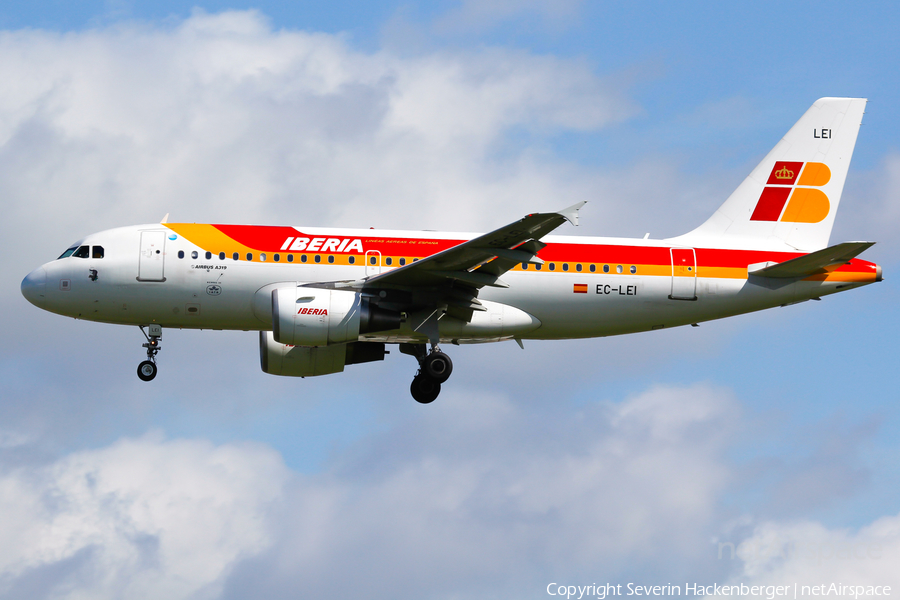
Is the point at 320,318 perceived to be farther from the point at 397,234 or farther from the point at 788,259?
the point at 788,259

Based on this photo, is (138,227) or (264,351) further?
(264,351)

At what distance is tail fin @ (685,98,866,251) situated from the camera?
1308 inches

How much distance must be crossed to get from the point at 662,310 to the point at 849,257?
5.34 meters

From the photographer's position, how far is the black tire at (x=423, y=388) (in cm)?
3138

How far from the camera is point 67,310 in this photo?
30.1 meters

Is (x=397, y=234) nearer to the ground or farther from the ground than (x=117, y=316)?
farther from the ground

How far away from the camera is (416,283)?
29359 millimetres

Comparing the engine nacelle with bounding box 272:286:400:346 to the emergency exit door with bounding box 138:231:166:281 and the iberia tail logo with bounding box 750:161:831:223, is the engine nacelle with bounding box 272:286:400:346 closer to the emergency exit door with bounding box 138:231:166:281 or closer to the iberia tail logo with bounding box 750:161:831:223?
the emergency exit door with bounding box 138:231:166:281

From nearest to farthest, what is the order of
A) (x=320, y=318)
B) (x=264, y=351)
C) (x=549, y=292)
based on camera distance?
(x=320, y=318), (x=549, y=292), (x=264, y=351)

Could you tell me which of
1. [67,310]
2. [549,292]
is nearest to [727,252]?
[549,292]

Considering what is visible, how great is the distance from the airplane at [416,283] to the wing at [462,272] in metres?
0.04

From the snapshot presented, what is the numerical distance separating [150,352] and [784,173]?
2042 centimetres

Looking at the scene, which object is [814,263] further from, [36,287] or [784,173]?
[36,287]

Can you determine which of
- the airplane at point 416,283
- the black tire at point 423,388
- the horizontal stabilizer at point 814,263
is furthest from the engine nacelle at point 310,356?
the horizontal stabilizer at point 814,263
